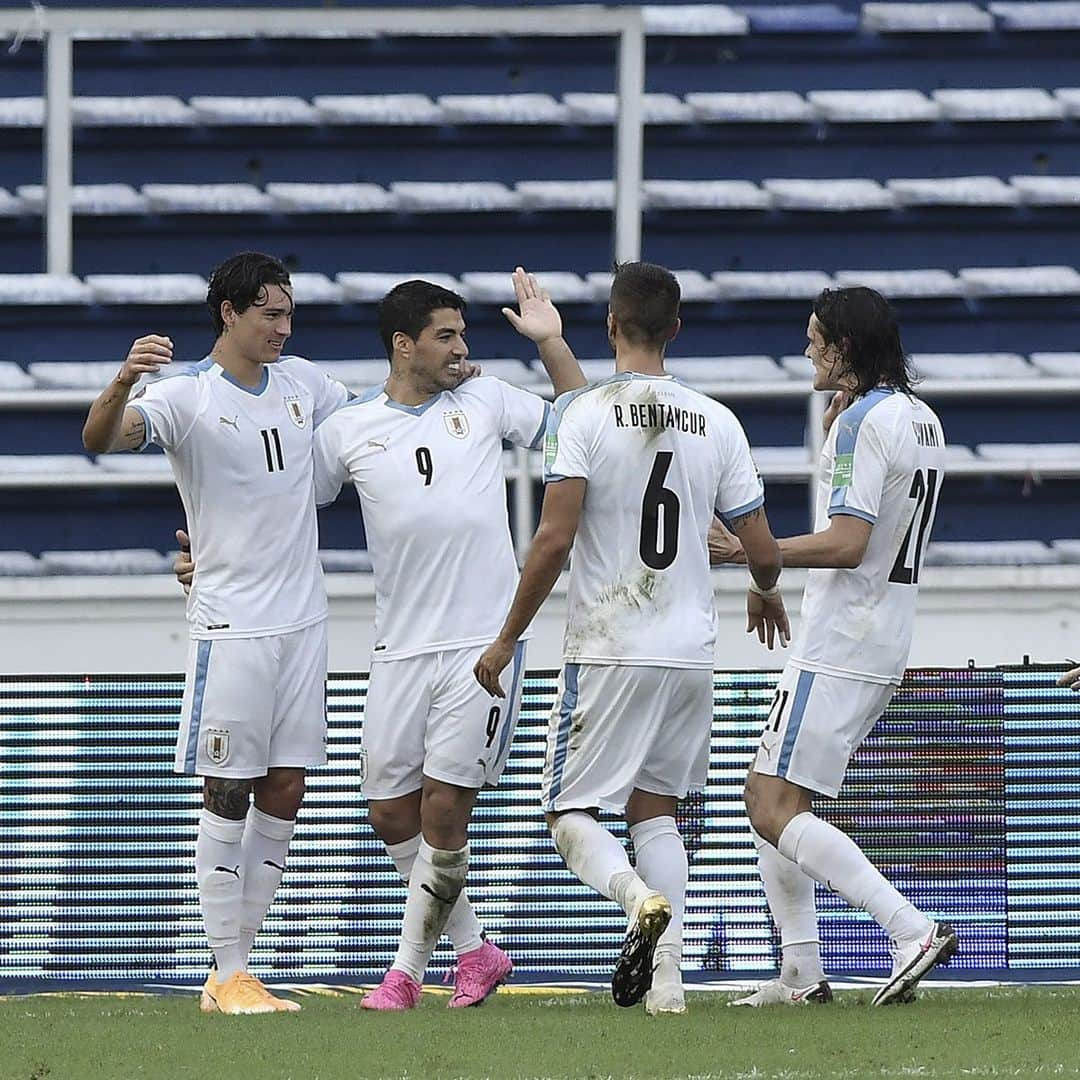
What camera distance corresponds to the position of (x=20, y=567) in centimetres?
1002

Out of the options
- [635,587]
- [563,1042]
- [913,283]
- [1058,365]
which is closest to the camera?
[563,1042]

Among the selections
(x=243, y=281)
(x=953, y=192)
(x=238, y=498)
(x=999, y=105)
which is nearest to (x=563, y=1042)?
(x=238, y=498)

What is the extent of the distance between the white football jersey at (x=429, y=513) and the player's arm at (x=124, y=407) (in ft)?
1.68

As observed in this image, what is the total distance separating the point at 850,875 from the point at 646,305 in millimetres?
1395

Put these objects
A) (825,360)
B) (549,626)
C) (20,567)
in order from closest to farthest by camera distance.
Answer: (825,360) < (549,626) < (20,567)

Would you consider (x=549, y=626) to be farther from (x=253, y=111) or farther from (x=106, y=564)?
(x=253, y=111)

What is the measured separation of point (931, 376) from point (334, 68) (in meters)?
3.38

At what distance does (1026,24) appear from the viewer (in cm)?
1073

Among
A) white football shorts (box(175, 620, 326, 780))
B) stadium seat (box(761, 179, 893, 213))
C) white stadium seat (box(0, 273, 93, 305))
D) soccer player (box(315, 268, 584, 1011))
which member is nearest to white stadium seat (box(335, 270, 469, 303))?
white stadium seat (box(0, 273, 93, 305))

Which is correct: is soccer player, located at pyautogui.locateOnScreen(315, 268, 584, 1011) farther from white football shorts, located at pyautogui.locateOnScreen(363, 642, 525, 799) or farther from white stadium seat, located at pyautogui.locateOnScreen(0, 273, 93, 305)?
white stadium seat, located at pyautogui.locateOnScreen(0, 273, 93, 305)

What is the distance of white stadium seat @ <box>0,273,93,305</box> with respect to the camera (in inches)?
408

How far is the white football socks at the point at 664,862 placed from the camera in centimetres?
493

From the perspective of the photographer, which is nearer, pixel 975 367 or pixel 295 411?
pixel 295 411

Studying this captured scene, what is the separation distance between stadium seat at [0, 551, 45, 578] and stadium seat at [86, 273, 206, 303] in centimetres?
136
